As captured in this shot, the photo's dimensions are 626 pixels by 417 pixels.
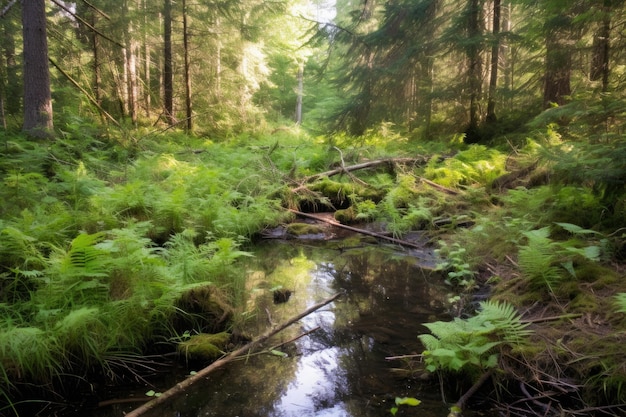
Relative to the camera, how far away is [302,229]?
8320 millimetres

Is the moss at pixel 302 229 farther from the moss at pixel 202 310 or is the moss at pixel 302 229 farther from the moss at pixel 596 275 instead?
the moss at pixel 596 275

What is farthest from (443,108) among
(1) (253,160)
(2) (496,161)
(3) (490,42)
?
(1) (253,160)

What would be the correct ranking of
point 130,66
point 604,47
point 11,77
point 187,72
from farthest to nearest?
point 130,66
point 187,72
point 11,77
point 604,47

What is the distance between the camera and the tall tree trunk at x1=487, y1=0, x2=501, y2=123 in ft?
37.4

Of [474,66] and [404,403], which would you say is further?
[474,66]

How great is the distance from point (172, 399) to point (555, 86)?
40.0 feet

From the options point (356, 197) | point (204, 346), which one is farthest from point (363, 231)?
point (204, 346)

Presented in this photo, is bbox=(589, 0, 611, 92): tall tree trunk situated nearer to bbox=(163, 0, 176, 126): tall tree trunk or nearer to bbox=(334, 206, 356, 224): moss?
bbox=(334, 206, 356, 224): moss

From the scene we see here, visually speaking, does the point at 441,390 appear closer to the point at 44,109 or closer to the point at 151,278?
the point at 151,278

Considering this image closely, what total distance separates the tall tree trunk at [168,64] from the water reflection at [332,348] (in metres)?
11.7

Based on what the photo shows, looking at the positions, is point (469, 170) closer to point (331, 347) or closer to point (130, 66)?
point (331, 347)

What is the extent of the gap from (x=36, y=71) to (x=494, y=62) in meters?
12.3

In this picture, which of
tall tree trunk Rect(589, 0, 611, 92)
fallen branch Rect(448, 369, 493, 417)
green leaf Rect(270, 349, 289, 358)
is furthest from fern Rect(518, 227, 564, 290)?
green leaf Rect(270, 349, 289, 358)

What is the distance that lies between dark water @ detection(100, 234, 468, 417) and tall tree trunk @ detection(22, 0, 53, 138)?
20.8ft
